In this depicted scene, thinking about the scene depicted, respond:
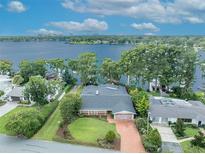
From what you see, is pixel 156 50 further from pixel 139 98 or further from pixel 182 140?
pixel 182 140

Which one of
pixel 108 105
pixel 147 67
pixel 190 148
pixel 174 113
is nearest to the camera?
pixel 190 148

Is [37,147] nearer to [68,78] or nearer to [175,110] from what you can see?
[175,110]

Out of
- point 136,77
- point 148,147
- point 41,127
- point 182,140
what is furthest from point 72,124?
point 136,77

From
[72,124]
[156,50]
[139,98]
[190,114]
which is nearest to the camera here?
[72,124]

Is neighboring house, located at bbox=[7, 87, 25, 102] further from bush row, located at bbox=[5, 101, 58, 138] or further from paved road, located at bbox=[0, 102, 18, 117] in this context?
bush row, located at bbox=[5, 101, 58, 138]

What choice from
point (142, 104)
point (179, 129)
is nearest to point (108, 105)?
point (142, 104)

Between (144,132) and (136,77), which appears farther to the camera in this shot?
(136,77)
